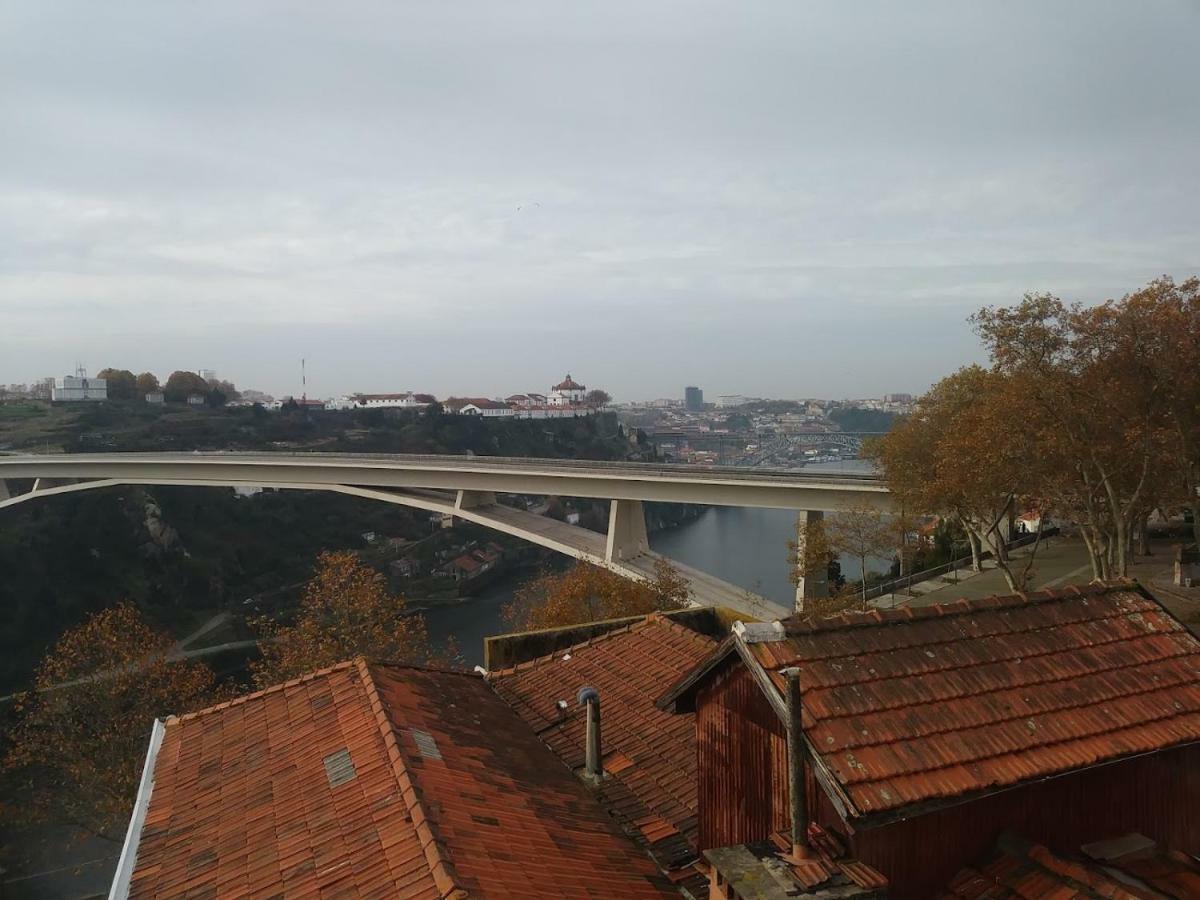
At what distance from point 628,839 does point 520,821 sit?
2.46 ft

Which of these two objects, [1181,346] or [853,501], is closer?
[1181,346]

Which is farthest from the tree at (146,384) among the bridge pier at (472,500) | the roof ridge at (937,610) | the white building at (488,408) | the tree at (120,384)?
the roof ridge at (937,610)

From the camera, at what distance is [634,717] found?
6.34 meters

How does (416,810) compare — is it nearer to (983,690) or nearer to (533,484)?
(983,690)

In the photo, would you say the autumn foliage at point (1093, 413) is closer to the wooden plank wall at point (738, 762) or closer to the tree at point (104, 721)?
the wooden plank wall at point (738, 762)

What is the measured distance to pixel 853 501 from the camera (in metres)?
21.1

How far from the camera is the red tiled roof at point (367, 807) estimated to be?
357 cm

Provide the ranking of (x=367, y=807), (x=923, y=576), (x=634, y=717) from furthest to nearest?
(x=923, y=576), (x=634, y=717), (x=367, y=807)

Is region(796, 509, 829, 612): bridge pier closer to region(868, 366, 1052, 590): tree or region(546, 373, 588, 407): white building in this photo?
region(868, 366, 1052, 590): tree

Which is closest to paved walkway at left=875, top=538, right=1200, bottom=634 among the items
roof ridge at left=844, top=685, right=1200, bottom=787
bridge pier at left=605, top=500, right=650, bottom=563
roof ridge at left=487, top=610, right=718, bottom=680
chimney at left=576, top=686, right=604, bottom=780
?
bridge pier at left=605, top=500, right=650, bottom=563

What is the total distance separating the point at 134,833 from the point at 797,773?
3.98 meters

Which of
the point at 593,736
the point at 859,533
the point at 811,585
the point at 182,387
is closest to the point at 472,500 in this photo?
the point at 811,585

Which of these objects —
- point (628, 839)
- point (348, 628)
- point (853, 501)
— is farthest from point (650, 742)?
point (853, 501)

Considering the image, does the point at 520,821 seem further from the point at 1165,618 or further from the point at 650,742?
the point at 1165,618
